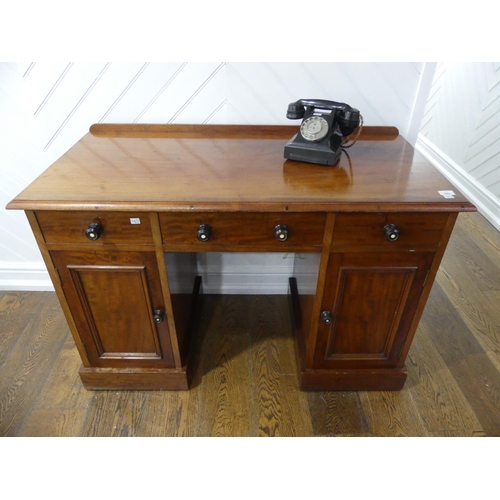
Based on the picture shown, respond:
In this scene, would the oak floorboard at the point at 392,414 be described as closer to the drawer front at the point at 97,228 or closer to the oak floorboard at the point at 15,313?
the drawer front at the point at 97,228

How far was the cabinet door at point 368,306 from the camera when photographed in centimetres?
122

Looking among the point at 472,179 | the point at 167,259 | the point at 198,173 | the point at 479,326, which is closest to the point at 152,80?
the point at 198,173

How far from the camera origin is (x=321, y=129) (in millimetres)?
1264

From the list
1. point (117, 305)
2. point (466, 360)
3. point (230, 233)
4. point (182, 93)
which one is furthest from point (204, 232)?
point (466, 360)

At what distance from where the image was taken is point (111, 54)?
4.70 feet

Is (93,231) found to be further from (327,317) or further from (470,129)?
(470,129)

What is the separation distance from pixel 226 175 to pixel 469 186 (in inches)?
97.3

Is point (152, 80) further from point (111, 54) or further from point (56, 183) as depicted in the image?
point (56, 183)

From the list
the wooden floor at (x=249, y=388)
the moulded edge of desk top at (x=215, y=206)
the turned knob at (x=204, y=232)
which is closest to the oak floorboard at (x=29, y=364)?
the wooden floor at (x=249, y=388)

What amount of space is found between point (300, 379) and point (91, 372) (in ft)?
2.69

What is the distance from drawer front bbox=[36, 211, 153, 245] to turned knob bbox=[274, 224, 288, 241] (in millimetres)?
377

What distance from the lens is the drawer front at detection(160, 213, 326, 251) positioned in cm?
111

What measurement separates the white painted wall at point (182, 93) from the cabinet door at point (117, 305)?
25.9 inches

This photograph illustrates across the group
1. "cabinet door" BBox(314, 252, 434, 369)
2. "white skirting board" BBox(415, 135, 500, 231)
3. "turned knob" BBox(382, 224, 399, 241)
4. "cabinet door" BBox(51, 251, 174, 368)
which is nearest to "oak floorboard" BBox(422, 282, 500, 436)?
"cabinet door" BBox(314, 252, 434, 369)
